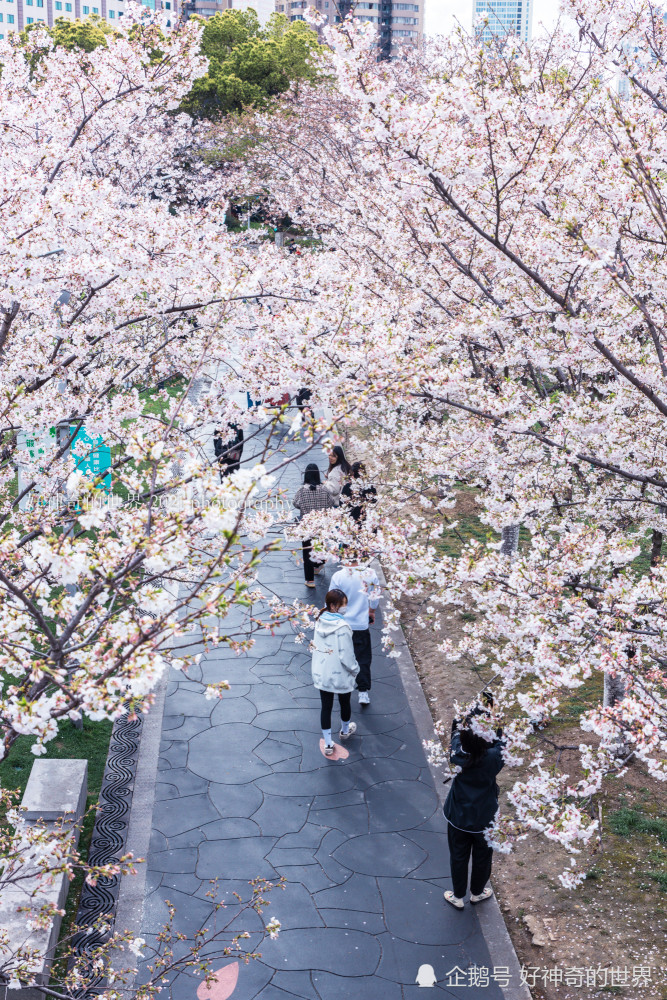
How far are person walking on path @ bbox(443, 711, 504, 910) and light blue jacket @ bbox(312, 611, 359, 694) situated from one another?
76.2 inches

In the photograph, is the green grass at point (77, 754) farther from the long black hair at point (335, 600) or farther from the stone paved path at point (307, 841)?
the long black hair at point (335, 600)

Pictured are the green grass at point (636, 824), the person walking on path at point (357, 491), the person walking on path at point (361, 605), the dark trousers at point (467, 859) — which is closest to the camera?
the dark trousers at point (467, 859)

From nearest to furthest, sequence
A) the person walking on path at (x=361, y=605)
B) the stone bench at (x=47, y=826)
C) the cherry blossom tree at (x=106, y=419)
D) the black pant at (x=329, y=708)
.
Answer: the cherry blossom tree at (x=106, y=419) → the stone bench at (x=47, y=826) → the black pant at (x=329, y=708) → the person walking on path at (x=361, y=605)

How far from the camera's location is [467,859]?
20.2ft

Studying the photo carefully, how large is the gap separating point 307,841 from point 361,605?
8.07 feet

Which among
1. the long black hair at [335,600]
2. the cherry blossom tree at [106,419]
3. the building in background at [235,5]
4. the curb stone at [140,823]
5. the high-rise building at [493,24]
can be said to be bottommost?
the curb stone at [140,823]

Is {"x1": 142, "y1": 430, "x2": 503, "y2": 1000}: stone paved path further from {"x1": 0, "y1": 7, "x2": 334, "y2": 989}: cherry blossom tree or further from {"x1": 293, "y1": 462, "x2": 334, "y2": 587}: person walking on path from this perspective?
{"x1": 293, "y1": 462, "x2": 334, "y2": 587}: person walking on path

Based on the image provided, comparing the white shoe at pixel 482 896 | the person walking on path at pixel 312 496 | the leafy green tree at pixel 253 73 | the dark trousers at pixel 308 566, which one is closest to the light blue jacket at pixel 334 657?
the white shoe at pixel 482 896

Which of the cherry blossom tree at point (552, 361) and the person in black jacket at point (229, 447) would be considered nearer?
the cherry blossom tree at point (552, 361)

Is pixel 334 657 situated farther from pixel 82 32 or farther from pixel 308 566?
pixel 82 32

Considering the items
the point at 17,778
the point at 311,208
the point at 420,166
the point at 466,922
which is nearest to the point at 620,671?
the point at 466,922

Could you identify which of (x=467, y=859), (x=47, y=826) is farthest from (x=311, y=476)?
(x=467, y=859)

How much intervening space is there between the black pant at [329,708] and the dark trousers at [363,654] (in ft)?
1.91

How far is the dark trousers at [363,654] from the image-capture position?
8609 millimetres
